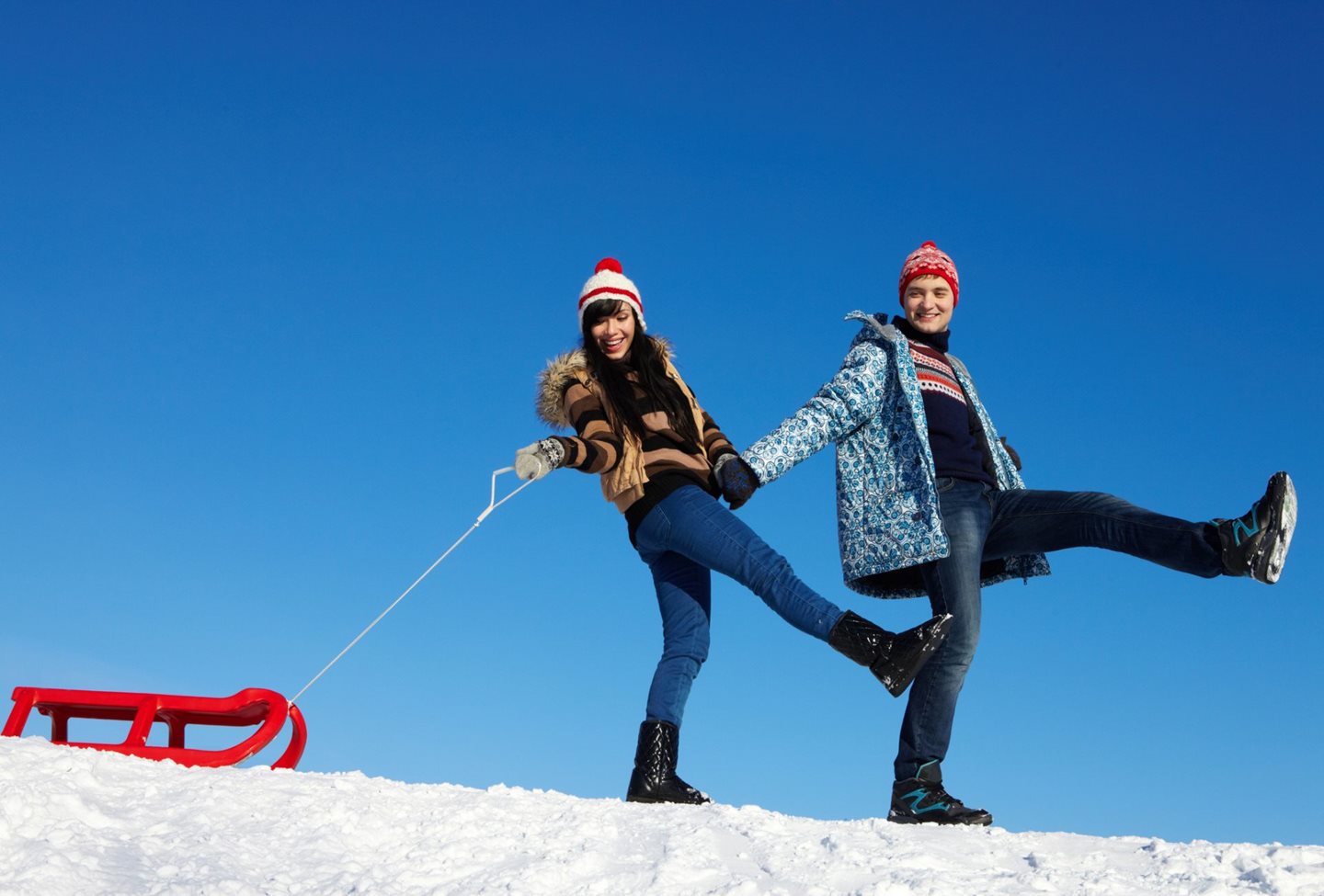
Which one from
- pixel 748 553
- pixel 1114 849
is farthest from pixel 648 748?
pixel 1114 849

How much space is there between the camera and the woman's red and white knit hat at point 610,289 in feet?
17.1

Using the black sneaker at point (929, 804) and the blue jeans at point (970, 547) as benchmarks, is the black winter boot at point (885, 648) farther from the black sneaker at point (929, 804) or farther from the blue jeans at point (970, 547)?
the black sneaker at point (929, 804)

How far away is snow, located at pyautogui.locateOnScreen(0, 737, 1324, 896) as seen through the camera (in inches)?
132

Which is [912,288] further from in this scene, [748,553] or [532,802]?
[532,802]

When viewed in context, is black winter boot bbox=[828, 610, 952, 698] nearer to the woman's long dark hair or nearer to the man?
the man

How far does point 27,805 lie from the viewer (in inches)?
151

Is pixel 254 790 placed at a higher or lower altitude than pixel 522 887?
higher

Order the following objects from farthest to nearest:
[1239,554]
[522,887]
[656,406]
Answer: [656,406] < [1239,554] < [522,887]

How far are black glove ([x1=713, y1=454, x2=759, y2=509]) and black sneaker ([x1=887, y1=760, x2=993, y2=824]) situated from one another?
1.19 m

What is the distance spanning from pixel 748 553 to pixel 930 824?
1.11 m

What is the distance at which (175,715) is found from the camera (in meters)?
5.21

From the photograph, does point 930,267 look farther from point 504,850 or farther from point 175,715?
point 175,715

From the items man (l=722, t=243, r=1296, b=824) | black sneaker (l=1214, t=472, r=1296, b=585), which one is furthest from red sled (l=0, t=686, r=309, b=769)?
black sneaker (l=1214, t=472, r=1296, b=585)

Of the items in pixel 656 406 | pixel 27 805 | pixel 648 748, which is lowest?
pixel 27 805
